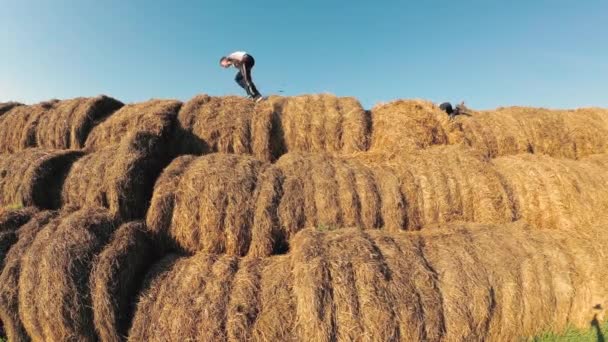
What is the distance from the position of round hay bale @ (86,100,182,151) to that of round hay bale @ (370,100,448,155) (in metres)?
Answer: 3.85

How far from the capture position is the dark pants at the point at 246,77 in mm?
9078

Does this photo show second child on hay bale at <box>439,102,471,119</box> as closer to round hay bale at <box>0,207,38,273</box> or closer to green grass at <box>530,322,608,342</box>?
green grass at <box>530,322,608,342</box>

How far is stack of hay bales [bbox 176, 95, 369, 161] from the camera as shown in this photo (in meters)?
7.11

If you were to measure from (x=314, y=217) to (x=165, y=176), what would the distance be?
231cm

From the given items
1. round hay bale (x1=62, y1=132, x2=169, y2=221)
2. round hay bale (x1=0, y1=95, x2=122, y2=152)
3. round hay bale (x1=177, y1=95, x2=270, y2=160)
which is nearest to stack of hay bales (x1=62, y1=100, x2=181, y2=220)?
round hay bale (x1=62, y1=132, x2=169, y2=221)

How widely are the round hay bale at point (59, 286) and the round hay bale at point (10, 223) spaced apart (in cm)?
40

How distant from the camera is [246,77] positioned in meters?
9.23

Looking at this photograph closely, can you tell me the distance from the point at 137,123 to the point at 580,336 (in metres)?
7.36

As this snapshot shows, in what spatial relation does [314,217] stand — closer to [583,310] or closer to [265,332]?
[265,332]

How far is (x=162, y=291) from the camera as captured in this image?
463cm

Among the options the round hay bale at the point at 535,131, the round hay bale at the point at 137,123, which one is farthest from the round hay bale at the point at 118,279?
the round hay bale at the point at 535,131

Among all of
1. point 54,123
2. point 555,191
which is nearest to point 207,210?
point 54,123

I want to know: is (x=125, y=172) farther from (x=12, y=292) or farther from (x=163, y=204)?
(x=12, y=292)

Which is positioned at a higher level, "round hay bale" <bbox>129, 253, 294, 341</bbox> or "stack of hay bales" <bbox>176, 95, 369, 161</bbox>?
"stack of hay bales" <bbox>176, 95, 369, 161</bbox>
